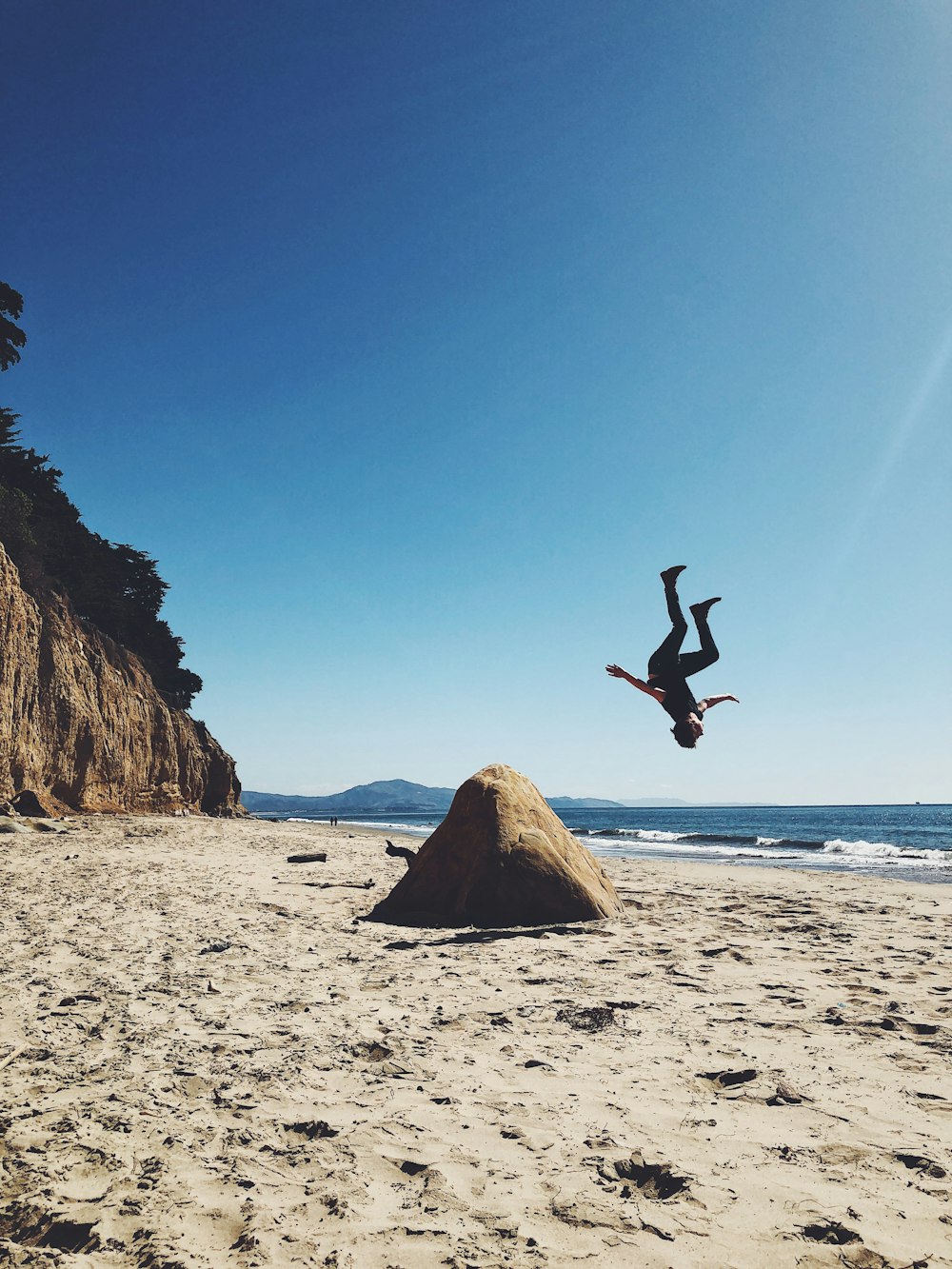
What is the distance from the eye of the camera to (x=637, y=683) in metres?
7.66

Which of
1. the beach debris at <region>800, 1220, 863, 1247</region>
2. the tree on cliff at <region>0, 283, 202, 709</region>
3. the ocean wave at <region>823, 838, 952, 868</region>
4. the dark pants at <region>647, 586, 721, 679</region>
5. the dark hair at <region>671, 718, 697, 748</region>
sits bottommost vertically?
the ocean wave at <region>823, 838, 952, 868</region>

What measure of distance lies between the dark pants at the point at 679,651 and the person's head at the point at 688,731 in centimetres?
51

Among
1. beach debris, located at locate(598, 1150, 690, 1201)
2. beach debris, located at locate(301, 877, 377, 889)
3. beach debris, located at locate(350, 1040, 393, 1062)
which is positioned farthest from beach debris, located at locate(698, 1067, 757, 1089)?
beach debris, located at locate(301, 877, 377, 889)

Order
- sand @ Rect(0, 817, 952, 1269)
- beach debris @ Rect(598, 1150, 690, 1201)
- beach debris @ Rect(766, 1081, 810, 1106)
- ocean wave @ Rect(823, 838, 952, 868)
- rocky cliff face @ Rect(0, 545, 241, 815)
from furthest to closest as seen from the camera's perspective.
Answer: ocean wave @ Rect(823, 838, 952, 868) → rocky cliff face @ Rect(0, 545, 241, 815) → beach debris @ Rect(766, 1081, 810, 1106) → beach debris @ Rect(598, 1150, 690, 1201) → sand @ Rect(0, 817, 952, 1269)

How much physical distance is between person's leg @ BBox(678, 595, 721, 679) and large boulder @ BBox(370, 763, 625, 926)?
10.4ft

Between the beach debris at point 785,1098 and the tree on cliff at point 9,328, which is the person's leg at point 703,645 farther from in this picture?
the tree on cliff at point 9,328

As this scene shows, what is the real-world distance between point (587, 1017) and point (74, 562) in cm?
3327

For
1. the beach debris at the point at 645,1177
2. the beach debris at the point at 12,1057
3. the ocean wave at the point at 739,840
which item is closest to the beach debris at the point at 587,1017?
the beach debris at the point at 645,1177

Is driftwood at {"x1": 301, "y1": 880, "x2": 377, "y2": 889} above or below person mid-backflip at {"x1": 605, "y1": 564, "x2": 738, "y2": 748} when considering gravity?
below

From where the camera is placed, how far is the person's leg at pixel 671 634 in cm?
731

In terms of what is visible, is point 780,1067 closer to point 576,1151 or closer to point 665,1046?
point 665,1046

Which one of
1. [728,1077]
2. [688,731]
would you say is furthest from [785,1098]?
[688,731]

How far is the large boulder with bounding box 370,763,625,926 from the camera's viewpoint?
8.27 metres

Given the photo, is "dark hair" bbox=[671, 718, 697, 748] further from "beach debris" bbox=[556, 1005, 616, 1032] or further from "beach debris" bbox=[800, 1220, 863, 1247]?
"beach debris" bbox=[800, 1220, 863, 1247]
